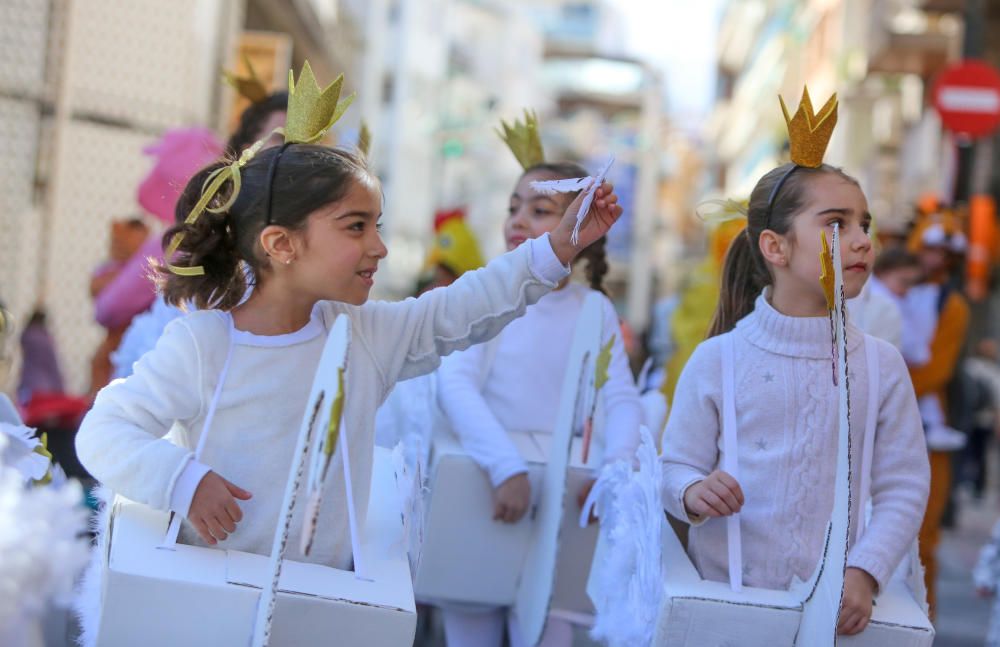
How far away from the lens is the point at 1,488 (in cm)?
200

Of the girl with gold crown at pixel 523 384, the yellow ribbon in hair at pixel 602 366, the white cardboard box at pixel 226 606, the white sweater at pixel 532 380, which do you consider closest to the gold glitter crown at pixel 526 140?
the girl with gold crown at pixel 523 384

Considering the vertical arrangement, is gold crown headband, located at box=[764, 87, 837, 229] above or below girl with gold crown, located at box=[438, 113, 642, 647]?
above

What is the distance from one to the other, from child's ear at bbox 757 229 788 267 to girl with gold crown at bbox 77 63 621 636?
44cm

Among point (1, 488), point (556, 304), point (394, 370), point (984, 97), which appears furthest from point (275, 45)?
point (1, 488)

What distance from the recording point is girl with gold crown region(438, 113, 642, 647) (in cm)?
418

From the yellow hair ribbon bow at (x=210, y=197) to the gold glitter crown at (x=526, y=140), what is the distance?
5.95 feet

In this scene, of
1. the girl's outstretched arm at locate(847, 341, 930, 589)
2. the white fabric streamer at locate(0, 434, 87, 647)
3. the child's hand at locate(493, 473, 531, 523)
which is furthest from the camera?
the child's hand at locate(493, 473, 531, 523)

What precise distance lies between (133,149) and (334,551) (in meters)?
8.95

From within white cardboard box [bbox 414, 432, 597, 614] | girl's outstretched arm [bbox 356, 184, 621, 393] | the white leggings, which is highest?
girl's outstretched arm [bbox 356, 184, 621, 393]

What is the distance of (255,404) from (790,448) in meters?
1.16

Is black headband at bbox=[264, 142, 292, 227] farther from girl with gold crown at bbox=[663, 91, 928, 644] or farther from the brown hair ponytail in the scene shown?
the brown hair ponytail

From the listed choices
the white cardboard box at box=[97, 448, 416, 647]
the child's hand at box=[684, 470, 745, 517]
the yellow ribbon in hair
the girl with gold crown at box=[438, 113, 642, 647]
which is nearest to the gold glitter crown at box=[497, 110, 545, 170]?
the girl with gold crown at box=[438, 113, 642, 647]

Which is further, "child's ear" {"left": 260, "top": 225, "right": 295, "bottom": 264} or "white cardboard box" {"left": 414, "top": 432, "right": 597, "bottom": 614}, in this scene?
"white cardboard box" {"left": 414, "top": 432, "right": 597, "bottom": 614}

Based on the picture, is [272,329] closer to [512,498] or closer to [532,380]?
[512,498]
